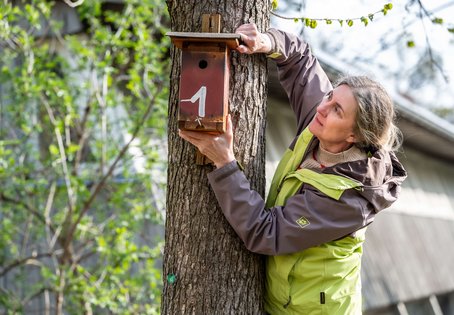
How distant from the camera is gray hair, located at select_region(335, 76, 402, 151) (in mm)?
2631

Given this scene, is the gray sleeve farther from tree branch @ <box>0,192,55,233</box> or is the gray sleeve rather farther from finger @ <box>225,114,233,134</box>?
tree branch @ <box>0,192,55,233</box>

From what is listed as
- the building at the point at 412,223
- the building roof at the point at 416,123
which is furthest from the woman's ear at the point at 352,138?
the building at the point at 412,223

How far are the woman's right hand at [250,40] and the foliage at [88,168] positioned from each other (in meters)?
2.90

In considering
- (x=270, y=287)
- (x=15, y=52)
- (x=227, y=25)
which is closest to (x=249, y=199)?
(x=270, y=287)

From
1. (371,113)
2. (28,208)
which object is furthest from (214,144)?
(28,208)

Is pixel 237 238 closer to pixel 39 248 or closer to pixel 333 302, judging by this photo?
pixel 333 302

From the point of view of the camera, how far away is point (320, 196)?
2.61m

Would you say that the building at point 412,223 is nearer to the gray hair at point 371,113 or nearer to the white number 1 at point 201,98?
the gray hair at point 371,113

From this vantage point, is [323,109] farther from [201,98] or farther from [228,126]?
[201,98]

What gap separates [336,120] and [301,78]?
44 cm

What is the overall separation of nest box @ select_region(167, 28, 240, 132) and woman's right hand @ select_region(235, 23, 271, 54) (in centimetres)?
6

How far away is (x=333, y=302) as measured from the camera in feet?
8.66

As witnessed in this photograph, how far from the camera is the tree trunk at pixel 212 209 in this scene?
268 cm

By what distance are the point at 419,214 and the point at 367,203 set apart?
8.89 m
